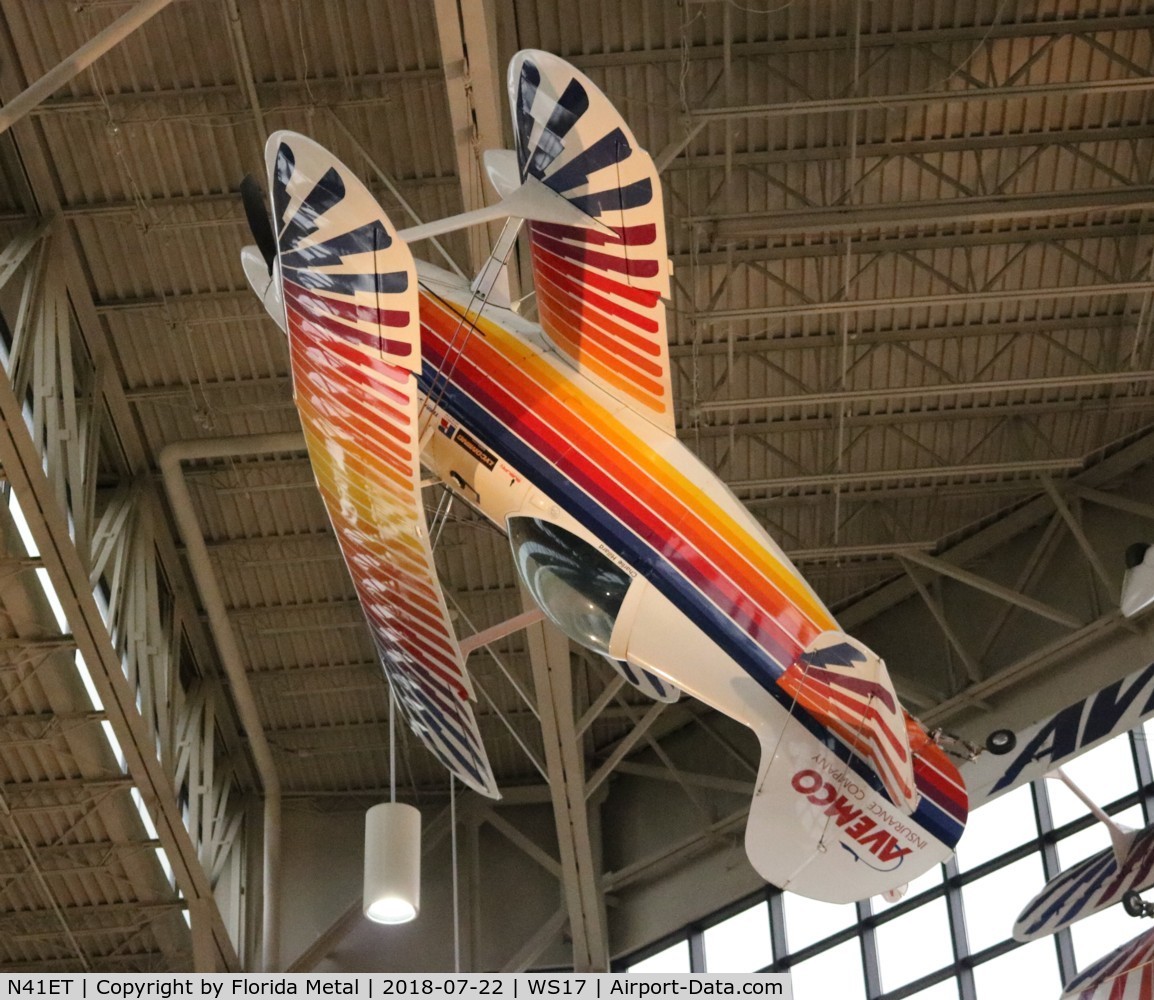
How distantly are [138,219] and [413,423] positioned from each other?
8.27 metres

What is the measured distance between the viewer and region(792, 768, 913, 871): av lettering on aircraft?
9.39 m

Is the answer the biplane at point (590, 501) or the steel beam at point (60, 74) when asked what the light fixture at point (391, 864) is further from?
the steel beam at point (60, 74)

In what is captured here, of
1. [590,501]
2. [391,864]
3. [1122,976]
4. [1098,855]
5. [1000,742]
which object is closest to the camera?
[391,864]

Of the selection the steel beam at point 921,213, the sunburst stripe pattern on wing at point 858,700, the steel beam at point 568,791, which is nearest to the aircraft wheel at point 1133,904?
the sunburst stripe pattern on wing at point 858,700

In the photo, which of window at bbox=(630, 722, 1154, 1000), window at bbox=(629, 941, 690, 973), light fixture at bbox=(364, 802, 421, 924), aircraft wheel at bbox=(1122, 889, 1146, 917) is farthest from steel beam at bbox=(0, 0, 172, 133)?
window at bbox=(629, 941, 690, 973)

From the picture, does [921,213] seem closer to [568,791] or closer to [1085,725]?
[1085,725]

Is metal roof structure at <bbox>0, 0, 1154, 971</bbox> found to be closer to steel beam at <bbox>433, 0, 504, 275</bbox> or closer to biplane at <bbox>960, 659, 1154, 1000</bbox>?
steel beam at <bbox>433, 0, 504, 275</bbox>

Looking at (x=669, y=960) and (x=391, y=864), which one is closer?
(x=391, y=864)

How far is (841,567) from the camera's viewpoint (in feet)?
66.7

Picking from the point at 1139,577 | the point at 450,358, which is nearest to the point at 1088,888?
the point at 1139,577

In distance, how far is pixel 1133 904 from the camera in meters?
12.9

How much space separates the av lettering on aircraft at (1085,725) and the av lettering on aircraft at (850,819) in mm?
2631

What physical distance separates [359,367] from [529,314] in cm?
570

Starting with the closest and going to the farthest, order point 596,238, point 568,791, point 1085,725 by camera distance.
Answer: point 596,238, point 1085,725, point 568,791
